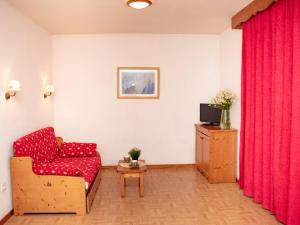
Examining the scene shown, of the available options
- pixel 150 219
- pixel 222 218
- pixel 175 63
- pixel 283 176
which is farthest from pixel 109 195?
pixel 175 63

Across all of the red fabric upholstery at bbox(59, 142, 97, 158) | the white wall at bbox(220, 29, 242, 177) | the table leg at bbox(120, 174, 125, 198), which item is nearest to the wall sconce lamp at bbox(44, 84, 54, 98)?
the red fabric upholstery at bbox(59, 142, 97, 158)

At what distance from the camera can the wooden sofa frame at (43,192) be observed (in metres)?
3.42

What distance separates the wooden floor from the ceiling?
2562mm

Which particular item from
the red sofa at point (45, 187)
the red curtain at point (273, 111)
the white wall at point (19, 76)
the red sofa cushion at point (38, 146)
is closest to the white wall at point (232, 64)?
the red curtain at point (273, 111)

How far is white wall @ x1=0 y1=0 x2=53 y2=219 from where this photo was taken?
334cm

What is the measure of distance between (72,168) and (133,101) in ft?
7.55

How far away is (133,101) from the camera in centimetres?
549

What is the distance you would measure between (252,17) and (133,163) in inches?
100

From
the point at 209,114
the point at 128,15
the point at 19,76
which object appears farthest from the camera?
the point at 209,114

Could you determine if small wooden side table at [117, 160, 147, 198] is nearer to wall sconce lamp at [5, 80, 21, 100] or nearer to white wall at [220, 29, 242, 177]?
wall sconce lamp at [5, 80, 21, 100]

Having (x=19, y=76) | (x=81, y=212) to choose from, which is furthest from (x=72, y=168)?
(x=19, y=76)

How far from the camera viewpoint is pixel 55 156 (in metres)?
4.57

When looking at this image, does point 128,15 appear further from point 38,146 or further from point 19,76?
point 38,146

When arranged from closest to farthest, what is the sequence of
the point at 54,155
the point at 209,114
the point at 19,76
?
the point at 19,76
the point at 54,155
the point at 209,114
